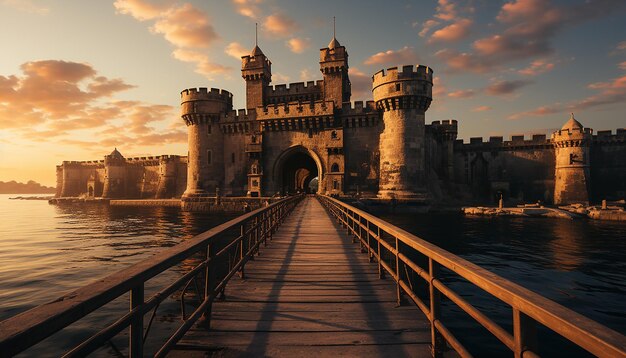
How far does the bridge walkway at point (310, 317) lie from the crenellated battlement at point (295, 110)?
3002cm

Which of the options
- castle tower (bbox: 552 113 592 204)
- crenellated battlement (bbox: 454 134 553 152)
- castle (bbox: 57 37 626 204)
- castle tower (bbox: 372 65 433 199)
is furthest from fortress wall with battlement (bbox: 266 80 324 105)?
castle tower (bbox: 552 113 592 204)

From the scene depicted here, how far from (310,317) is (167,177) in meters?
53.2

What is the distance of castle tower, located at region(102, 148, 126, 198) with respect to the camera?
57.8m

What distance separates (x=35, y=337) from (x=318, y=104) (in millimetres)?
35592

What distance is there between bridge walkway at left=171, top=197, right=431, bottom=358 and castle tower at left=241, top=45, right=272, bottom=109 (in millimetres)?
36590

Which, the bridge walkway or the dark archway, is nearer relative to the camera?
the bridge walkway

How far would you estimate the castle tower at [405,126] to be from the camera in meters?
32.0

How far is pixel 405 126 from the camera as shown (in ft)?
107

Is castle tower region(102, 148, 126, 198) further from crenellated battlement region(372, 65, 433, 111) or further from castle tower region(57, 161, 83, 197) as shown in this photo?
crenellated battlement region(372, 65, 433, 111)

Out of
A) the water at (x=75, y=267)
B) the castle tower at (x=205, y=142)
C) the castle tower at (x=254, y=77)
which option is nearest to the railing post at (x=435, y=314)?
the water at (x=75, y=267)

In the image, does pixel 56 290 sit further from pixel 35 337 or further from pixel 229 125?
pixel 229 125

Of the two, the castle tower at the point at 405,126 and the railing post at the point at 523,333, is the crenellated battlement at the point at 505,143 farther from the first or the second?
the railing post at the point at 523,333

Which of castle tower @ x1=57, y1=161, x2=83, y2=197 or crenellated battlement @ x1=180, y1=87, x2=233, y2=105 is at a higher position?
crenellated battlement @ x1=180, y1=87, x2=233, y2=105

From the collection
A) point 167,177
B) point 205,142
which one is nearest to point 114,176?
point 167,177
